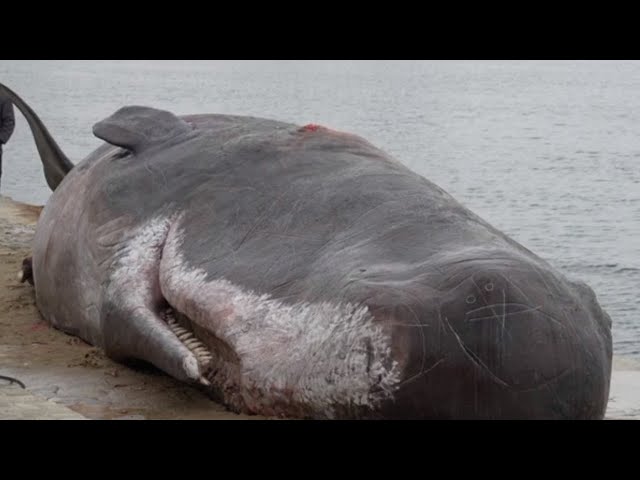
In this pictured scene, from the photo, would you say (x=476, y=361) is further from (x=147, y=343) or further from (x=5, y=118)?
(x=5, y=118)

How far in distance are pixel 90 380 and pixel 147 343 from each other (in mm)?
533

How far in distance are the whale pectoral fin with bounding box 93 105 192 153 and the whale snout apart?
11.0 ft

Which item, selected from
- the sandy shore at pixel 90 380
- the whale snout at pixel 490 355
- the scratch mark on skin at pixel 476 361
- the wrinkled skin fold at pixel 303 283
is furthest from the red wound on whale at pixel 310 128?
the scratch mark on skin at pixel 476 361

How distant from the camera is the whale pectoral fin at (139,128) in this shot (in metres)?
8.27

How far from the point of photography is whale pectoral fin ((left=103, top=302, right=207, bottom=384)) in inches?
255

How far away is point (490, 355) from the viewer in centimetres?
530

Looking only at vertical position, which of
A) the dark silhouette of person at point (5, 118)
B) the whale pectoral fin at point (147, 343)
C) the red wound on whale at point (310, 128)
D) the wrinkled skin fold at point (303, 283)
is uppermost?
the red wound on whale at point (310, 128)

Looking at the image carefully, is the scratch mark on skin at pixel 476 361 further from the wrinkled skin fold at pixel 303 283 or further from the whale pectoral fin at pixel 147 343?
the whale pectoral fin at pixel 147 343

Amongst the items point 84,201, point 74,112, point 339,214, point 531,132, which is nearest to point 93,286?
point 84,201

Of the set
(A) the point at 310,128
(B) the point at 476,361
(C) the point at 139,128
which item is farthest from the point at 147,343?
(B) the point at 476,361

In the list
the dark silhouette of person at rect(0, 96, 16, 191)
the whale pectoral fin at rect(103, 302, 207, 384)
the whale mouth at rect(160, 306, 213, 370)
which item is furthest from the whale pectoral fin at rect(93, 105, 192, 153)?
the dark silhouette of person at rect(0, 96, 16, 191)

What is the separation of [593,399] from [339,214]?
5.83 feet

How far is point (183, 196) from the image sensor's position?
7551 millimetres

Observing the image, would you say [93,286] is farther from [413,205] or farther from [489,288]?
[489,288]
